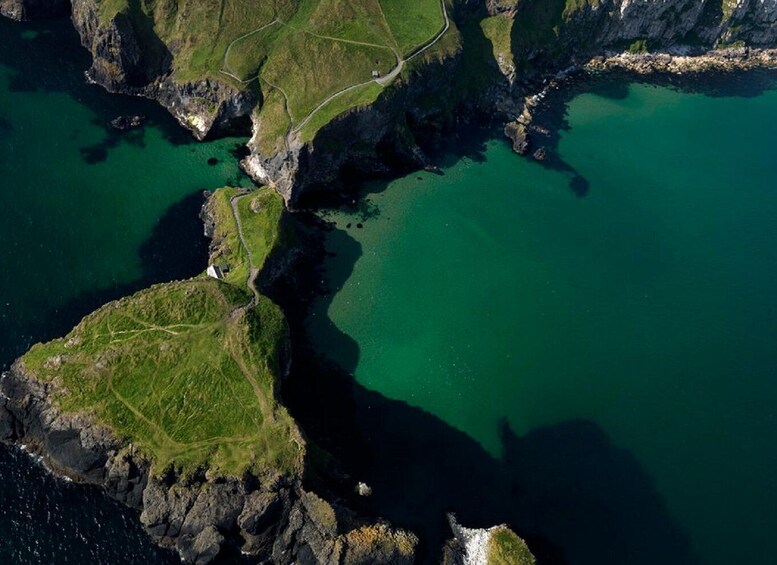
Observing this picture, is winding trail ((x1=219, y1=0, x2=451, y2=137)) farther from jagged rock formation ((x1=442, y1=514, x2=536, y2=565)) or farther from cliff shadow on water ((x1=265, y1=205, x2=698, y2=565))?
jagged rock formation ((x1=442, y1=514, x2=536, y2=565))

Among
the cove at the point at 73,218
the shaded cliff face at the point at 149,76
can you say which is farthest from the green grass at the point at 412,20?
the cove at the point at 73,218

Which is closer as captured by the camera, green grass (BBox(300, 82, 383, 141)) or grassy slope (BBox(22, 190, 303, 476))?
grassy slope (BBox(22, 190, 303, 476))

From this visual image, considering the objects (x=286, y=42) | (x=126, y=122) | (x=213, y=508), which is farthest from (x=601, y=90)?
(x=213, y=508)

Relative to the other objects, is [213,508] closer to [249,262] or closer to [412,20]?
[249,262]

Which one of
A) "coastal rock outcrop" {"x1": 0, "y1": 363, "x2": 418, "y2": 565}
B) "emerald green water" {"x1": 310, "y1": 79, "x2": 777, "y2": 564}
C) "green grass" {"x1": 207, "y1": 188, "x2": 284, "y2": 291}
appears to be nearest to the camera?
"coastal rock outcrop" {"x1": 0, "y1": 363, "x2": 418, "y2": 565}

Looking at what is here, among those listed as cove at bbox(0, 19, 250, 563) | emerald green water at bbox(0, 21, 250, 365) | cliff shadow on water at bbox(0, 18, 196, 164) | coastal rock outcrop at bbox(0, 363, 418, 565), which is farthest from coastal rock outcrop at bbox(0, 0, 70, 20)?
coastal rock outcrop at bbox(0, 363, 418, 565)

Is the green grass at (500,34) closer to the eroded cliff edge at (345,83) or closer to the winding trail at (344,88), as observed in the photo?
the eroded cliff edge at (345,83)

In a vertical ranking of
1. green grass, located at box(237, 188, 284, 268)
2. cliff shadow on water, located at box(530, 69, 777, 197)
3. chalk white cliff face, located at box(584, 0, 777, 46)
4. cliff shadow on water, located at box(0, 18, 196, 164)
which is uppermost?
chalk white cliff face, located at box(584, 0, 777, 46)
